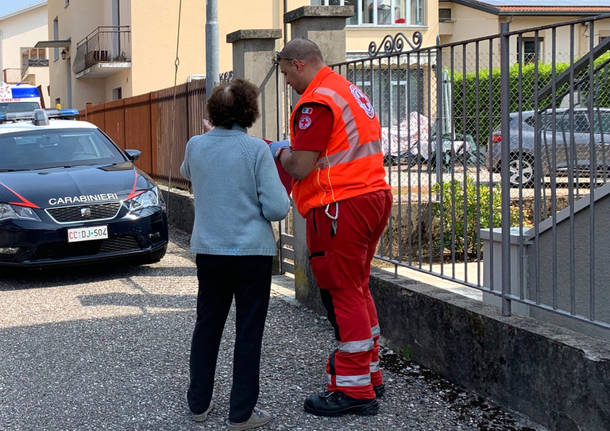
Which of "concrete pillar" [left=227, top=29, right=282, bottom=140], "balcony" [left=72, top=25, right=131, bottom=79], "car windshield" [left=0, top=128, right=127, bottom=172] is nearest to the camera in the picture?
"concrete pillar" [left=227, top=29, right=282, bottom=140]

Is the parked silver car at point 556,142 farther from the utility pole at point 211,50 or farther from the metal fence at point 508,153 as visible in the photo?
the utility pole at point 211,50

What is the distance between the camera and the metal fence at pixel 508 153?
4.54 m

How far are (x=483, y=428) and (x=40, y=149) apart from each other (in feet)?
22.6

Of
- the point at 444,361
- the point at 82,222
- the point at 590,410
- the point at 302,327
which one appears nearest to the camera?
the point at 590,410

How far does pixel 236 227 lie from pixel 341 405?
42.7 inches

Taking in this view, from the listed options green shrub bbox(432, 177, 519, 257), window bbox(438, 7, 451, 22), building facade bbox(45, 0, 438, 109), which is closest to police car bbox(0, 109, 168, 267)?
green shrub bbox(432, 177, 519, 257)

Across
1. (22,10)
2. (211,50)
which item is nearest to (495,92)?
(211,50)

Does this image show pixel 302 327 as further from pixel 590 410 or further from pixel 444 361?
pixel 590 410

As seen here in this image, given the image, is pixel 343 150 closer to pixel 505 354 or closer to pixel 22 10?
pixel 505 354

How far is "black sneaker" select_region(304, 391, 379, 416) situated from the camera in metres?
4.71

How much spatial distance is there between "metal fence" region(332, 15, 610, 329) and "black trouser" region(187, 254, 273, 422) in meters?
1.27

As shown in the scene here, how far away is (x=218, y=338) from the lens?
461 cm

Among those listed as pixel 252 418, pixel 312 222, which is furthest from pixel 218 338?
pixel 312 222

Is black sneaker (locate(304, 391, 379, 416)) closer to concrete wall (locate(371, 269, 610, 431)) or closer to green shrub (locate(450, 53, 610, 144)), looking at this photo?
concrete wall (locate(371, 269, 610, 431))
